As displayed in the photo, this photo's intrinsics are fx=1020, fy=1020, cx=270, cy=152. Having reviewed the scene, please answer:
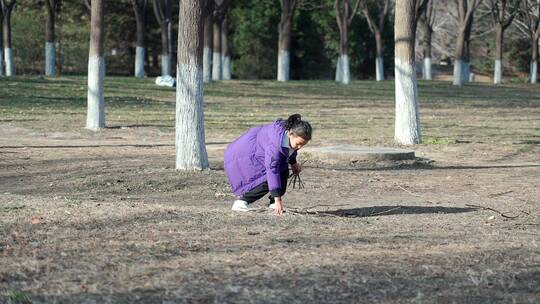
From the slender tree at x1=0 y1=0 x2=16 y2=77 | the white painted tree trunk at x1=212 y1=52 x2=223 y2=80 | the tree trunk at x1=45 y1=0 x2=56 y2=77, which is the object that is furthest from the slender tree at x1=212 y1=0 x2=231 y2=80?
the slender tree at x1=0 y1=0 x2=16 y2=77

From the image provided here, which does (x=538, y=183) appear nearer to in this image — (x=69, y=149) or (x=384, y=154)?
(x=384, y=154)

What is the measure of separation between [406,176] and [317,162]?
4.75ft

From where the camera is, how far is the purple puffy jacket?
8.73 metres

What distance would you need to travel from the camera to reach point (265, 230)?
7992 millimetres

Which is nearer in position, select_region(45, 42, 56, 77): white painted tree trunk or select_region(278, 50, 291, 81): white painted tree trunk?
select_region(45, 42, 56, 77): white painted tree trunk

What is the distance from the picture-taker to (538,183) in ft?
42.5

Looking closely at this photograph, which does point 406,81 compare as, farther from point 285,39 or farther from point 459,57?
point 285,39

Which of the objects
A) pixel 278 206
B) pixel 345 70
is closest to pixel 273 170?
pixel 278 206

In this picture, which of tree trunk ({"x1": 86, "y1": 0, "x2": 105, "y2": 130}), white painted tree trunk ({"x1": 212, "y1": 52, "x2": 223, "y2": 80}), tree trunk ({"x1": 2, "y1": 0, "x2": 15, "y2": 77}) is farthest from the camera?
white painted tree trunk ({"x1": 212, "y1": 52, "x2": 223, "y2": 80})

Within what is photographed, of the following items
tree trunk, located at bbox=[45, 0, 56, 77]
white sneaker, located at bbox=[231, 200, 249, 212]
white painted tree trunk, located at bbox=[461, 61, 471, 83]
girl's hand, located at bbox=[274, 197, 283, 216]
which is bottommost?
white sneaker, located at bbox=[231, 200, 249, 212]

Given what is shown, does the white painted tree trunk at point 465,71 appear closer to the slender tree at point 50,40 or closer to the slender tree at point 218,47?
the slender tree at point 218,47

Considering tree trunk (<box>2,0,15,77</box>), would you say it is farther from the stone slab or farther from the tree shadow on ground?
the tree shadow on ground

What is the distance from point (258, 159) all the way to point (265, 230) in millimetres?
1225

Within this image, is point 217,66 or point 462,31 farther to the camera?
point 217,66
